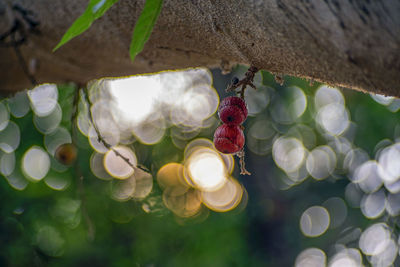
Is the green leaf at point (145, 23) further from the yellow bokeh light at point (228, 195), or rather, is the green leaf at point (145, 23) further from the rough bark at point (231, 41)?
the yellow bokeh light at point (228, 195)

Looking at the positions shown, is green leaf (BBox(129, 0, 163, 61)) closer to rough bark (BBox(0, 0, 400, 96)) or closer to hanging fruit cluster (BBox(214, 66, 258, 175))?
rough bark (BBox(0, 0, 400, 96))

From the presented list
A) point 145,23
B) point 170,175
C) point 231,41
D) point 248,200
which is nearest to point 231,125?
point 231,41

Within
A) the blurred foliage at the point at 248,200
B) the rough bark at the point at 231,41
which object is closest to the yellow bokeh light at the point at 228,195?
the blurred foliage at the point at 248,200

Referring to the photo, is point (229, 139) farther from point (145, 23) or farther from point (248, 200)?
point (248, 200)

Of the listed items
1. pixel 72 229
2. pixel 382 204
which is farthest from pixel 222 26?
pixel 382 204

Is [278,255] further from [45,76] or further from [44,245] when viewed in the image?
[45,76]
